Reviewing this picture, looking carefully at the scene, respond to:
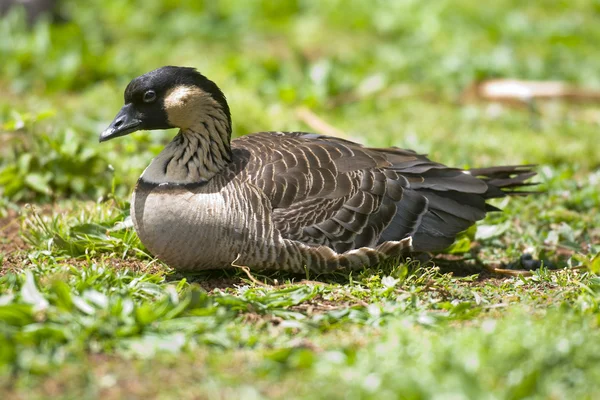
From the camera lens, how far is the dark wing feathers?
5613 mm

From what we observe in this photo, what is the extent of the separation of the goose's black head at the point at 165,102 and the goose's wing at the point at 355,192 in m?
0.54

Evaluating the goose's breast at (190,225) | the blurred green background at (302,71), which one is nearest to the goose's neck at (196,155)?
the goose's breast at (190,225)

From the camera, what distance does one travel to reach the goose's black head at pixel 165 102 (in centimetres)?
551

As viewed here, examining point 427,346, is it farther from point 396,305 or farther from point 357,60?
point 357,60

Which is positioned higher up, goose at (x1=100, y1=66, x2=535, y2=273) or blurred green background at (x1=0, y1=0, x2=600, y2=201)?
blurred green background at (x1=0, y1=0, x2=600, y2=201)

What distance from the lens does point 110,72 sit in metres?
10.3

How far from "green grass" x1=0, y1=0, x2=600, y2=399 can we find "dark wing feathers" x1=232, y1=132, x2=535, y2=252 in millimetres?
308

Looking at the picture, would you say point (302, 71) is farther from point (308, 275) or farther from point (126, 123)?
point (308, 275)

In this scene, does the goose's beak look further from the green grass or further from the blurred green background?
the blurred green background

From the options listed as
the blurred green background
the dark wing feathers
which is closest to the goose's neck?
the dark wing feathers

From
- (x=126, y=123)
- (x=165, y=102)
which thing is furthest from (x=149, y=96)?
(x=126, y=123)

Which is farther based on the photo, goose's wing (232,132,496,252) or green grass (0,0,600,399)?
goose's wing (232,132,496,252)

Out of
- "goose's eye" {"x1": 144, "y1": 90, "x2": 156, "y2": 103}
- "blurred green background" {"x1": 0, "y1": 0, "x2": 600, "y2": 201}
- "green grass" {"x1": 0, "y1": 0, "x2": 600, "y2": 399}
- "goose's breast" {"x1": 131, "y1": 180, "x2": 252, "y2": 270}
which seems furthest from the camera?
"blurred green background" {"x1": 0, "y1": 0, "x2": 600, "y2": 201}

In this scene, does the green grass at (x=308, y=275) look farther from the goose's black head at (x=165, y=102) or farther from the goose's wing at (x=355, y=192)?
the goose's black head at (x=165, y=102)
